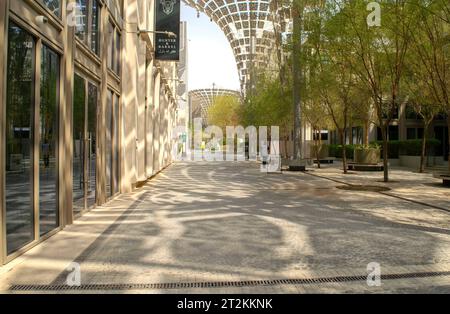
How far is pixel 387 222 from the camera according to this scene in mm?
8930

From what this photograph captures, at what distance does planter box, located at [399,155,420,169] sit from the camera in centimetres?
3006

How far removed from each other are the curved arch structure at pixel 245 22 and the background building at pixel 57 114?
38.6 metres

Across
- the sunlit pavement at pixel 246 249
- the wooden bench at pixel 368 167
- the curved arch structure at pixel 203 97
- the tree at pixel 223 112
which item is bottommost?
the sunlit pavement at pixel 246 249

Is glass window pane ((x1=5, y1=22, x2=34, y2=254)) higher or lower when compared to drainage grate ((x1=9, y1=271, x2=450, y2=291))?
higher

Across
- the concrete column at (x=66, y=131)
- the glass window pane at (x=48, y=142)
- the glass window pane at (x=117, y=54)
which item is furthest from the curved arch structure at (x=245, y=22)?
the glass window pane at (x=48, y=142)

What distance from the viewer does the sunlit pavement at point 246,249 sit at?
16.3ft

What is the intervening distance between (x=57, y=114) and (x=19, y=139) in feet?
6.14

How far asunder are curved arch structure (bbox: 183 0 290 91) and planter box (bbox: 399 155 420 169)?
22.3 meters

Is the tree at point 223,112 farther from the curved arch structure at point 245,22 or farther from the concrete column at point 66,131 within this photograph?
the concrete column at point 66,131

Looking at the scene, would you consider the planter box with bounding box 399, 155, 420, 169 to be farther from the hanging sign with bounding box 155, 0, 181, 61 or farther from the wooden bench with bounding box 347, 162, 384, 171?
the hanging sign with bounding box 155, 0, 181, 61

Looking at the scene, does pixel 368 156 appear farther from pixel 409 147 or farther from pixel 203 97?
pixel 203 97

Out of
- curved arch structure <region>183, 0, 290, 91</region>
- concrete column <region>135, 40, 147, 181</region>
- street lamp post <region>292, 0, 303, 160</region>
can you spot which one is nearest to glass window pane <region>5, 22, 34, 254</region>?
concrete column <region>135, 40, 147, 181</region>

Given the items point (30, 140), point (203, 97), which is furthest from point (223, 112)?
point (30, 140)

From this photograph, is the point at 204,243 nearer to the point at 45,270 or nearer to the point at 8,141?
the point at 45,270
